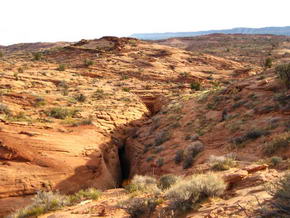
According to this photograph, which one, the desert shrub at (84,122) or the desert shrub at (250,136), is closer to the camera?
the desert shrub at (250,136)

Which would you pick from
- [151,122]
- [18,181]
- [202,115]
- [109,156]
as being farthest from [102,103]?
[18,181]

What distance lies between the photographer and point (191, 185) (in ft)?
18.1

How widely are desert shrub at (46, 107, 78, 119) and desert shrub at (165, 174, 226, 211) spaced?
10873 millimetres

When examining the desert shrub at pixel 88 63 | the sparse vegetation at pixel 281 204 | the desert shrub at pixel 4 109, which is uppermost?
the desert shrub at pixel 88 63

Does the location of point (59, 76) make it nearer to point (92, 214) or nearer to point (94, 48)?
point (94, 48)

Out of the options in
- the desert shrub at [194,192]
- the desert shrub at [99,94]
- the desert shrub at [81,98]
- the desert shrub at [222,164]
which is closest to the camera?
the desert shrub at [194,192]

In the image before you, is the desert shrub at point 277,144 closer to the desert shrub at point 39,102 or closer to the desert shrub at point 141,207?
the desert shrub at point 141,207

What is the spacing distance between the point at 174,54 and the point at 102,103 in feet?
68.1

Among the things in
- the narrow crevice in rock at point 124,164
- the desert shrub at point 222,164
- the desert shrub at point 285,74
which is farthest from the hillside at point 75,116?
the desert shrub at point 285,74

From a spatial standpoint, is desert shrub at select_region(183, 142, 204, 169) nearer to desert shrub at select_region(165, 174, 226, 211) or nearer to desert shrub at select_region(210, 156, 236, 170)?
desert shrub at select_region(210, 156, 236, 170)

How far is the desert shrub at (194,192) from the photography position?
5.33 m

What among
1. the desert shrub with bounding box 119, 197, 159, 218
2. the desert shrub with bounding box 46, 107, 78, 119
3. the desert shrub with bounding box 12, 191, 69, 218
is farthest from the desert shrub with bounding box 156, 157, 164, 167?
the desert shrub with bounding box 46, 107, 78, 119

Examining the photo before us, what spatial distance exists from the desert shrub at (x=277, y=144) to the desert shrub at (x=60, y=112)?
10192mm

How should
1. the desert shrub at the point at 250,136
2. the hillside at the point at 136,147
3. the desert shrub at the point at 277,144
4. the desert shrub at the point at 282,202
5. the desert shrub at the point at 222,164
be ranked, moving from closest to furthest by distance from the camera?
1. the desert shrub at the point at 282,202
2. the hillside at the point at 136,147
3. the desert shrub at the point at 222,164
4. the desert shrub at the point at 277,144
5. the desert shrub at the point at 250,136
